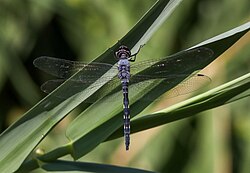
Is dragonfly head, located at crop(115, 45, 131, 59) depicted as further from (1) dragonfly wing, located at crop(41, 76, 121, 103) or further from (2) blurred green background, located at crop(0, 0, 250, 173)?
(2) blurred green background, located at crop(0, 0, 250, 173)

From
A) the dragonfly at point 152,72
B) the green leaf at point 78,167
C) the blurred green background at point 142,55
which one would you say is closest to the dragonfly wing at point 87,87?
the dragonfly at point 152,72

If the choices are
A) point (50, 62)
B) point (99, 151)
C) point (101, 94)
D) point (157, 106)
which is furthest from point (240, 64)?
point (101, 94)

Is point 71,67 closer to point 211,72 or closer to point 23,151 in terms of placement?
point 23,151

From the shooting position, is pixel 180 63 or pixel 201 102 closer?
pixel 201 102

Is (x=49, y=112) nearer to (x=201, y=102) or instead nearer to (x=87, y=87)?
(x=87, y=87)

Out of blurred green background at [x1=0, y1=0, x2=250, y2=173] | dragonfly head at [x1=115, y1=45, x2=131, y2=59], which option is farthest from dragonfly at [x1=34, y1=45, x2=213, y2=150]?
blurred green background at [x1=0, y1=0, x2=250, y2=173]

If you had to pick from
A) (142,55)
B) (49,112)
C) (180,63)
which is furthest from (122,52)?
(142,55)
